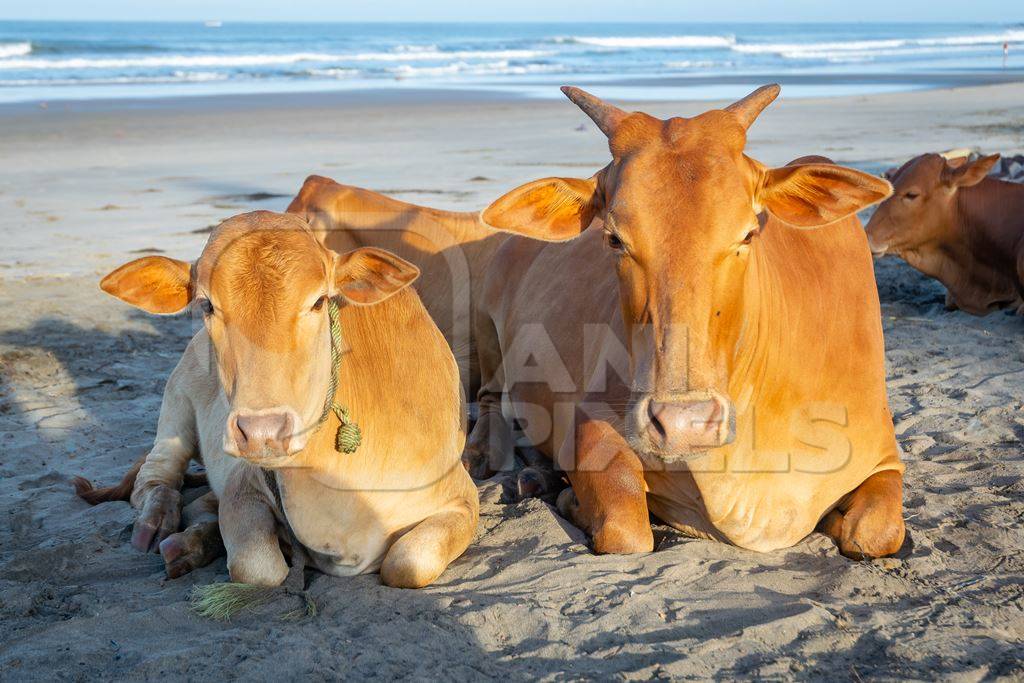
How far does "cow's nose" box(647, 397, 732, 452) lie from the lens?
341 centimetres

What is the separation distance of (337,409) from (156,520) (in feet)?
3.72

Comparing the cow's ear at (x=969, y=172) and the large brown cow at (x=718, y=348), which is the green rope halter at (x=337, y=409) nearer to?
the large brown cow at (x=718, y=348)

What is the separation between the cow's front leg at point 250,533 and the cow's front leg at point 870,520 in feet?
6.98

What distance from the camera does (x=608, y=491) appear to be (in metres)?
4.43

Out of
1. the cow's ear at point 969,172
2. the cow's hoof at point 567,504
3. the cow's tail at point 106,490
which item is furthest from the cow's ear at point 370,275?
the cow's ear at point 969,172

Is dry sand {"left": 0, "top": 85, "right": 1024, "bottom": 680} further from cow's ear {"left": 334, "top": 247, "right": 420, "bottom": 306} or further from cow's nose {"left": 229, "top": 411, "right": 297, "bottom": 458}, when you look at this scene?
cow's ear {"left": 334, "top": 247, "right": 420, "bottom": 306}

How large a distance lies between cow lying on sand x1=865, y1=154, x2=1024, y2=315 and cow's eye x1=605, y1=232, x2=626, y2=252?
5435mm

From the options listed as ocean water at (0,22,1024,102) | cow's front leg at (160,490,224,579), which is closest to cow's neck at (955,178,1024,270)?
cow's front leg at (160,490,224,579)

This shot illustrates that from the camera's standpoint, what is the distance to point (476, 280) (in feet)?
23.3

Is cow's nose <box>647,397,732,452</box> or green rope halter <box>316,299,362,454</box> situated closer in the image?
cow's nose <box>647,397,732,452</box>

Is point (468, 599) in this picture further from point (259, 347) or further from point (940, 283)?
point (940, 283)

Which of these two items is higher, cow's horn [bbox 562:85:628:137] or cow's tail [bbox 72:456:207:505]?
cow's horn [bbox 562:85:628:137]

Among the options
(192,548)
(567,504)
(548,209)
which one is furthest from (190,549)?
(548,209)

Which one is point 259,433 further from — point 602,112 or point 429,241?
point 429,241
